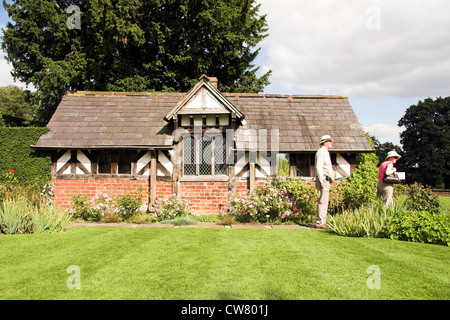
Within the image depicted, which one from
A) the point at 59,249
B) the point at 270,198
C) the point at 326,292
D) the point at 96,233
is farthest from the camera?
the point at 270,198

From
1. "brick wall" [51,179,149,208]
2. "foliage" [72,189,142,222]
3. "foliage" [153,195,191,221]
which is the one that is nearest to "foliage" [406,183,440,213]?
"foliage" [153,195,191,221]

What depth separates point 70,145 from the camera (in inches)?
435

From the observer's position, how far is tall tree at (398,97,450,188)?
3506 cm

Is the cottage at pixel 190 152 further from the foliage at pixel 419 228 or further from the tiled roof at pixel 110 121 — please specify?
the foliage at pixel 419 228

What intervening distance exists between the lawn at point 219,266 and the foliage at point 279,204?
1918 millimetres

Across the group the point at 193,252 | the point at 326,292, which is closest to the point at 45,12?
the point at 193,252

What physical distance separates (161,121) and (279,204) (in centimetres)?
602

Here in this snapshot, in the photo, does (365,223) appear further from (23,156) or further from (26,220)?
(23,156)

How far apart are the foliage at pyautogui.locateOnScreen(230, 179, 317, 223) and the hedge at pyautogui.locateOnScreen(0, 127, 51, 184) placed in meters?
7.36

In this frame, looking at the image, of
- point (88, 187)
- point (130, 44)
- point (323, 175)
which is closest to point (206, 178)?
point (323, 175)

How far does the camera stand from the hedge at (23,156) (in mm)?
11023

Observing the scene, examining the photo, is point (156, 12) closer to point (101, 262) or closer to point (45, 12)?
point (45, 12)

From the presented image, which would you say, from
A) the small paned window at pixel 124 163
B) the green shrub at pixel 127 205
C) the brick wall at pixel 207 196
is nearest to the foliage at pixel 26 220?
the green shrub at pixel 127 205

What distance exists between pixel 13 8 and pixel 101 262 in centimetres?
1929
